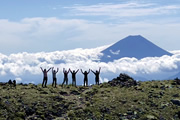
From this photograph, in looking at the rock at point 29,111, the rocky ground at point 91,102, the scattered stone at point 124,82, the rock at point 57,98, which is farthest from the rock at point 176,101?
the rock at point 29,111

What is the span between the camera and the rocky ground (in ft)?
134

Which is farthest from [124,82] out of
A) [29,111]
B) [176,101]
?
[29,111]

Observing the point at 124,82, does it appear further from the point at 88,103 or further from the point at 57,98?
the point at 57,98

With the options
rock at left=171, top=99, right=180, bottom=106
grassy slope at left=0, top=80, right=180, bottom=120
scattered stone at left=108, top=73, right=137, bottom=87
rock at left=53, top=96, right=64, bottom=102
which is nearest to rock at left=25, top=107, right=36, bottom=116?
→ grassy slope at left=0, top=80, right=180, bottom=120

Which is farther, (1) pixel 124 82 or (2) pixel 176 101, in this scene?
(1) pixel 124 82

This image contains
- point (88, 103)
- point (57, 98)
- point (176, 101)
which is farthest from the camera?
point (176, 101)

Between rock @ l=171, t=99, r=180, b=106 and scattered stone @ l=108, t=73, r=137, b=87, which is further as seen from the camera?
scattered stone @ l=108, t=73, r=137, b=87

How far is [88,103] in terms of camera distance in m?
44.5

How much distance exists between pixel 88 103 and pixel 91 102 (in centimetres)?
111

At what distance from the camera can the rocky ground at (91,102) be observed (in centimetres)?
4094

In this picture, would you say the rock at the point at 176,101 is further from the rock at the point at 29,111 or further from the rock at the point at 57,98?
the rock at the point at 29,111

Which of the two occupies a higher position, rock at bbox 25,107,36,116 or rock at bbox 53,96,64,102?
rock at bbox 53,96,64,102

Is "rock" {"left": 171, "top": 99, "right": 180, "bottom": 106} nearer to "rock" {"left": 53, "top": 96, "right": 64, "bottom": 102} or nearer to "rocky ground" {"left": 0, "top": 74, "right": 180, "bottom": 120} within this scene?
"rocky ground" {"left": 0, "top": 74, "right": 180, "bottom": 120}

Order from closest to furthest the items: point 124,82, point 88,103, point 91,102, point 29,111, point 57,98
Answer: point 29,111 → point 88,103 → point 91,102 → point 57,98 → point 124,82
